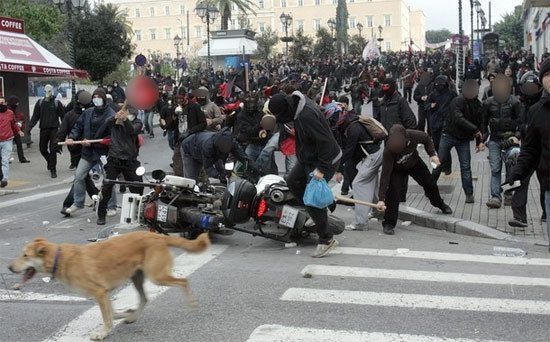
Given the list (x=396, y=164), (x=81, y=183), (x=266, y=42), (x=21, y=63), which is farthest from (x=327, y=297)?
(x=266, y=42)

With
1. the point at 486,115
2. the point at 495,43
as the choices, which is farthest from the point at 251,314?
the point at 495,43

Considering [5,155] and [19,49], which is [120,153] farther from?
[19,49]

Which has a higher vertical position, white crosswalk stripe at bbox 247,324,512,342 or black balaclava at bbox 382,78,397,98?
black balaclava at bbox 382,78,397,98

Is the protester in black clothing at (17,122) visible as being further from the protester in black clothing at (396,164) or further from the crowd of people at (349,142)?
the protester in black clothing at (396,164)

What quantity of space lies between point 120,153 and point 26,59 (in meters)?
13.3

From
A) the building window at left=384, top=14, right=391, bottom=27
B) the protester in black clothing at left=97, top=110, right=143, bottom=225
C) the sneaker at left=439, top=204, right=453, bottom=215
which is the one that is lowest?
the sneaker at left=439, top=204, right=453, bottom=215

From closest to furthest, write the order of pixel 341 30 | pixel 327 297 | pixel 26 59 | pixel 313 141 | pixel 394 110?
pixel 327 297 < pixel 313 141 < pixel 394 110 < pixel 26 59 < pixel 341 30

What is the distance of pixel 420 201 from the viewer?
10547mm

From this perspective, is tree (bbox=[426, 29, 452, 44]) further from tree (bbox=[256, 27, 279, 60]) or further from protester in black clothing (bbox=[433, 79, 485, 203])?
protester in black clothing (bbox=[433, 79, 485, 203])

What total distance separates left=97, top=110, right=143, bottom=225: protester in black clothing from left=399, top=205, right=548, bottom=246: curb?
385 centimetres

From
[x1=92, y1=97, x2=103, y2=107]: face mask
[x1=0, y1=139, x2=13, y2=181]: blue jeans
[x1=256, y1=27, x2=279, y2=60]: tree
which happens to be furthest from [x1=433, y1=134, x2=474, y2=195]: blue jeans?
[x1=256, y1=27, x2=279, y2=60]: tree

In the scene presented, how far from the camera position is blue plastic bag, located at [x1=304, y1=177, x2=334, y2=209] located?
279 inches

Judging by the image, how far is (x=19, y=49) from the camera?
69.5ft

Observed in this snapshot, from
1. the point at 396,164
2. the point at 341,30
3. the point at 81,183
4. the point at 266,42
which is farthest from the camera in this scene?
the point at 341,30
